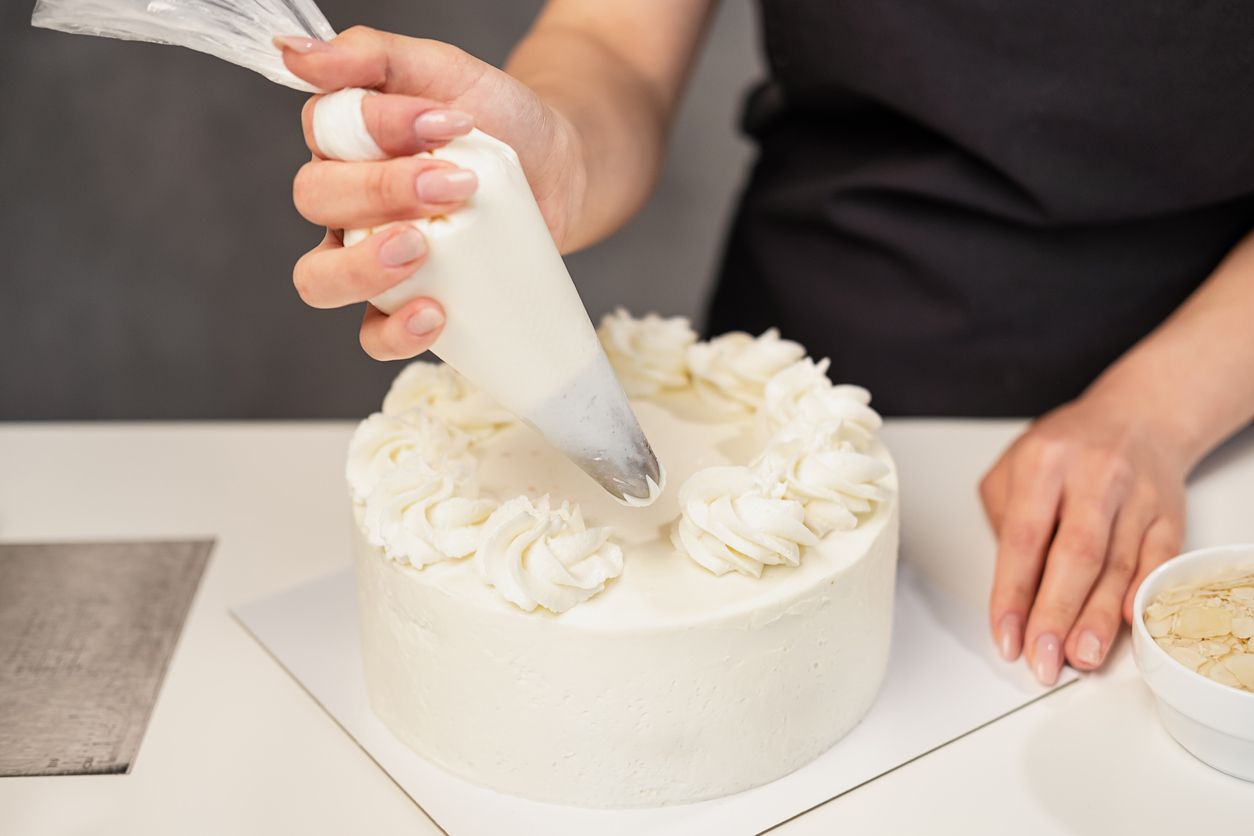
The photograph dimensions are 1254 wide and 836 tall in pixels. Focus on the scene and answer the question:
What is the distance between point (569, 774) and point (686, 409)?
44 centimetres

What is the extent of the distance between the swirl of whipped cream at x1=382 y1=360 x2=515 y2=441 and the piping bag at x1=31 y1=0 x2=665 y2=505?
0.23 meters

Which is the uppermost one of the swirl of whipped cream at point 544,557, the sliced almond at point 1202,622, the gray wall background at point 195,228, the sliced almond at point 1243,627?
the swirl of whipped cream at point 544,557

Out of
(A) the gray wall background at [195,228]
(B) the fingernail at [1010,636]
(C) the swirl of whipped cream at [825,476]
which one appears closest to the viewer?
(C) the swirl of whipped cream at [825,476]

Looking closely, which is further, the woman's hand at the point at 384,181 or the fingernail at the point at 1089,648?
the fingernail at the point at 1089,648

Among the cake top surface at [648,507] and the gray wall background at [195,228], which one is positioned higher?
the cake top surface at [648,507]

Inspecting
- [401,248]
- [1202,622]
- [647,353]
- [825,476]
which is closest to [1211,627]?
[1202,622]

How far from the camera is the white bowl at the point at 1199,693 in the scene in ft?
3.14

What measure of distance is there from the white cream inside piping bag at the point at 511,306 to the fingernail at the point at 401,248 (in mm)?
14

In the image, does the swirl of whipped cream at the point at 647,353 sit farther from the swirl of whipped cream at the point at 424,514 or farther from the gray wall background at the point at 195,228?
the gray wall background at the point at 195,228

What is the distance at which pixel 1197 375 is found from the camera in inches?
53.2

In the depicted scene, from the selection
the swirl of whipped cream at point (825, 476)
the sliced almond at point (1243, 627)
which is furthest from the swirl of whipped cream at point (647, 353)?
the sliced almond at point (1243, 627)

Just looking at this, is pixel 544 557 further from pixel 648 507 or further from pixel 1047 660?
pixel 1047 660

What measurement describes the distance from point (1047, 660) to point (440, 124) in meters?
0.72

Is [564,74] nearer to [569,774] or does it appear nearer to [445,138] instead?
[445,138]
